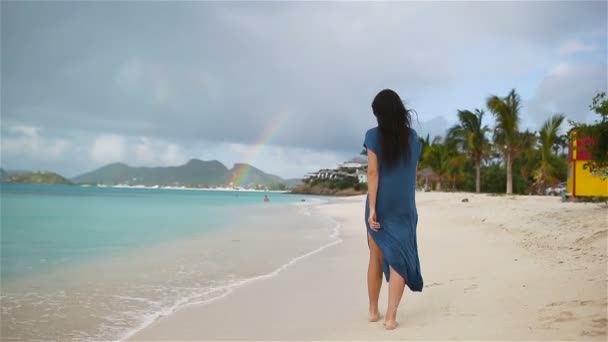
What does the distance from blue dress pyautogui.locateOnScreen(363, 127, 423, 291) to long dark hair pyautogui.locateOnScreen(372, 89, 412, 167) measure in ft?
0.13

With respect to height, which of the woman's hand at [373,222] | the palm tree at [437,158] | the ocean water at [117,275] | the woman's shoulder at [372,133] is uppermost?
the palm tree at [437,158]

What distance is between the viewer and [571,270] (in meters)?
4.53

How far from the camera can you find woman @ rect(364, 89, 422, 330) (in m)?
3.34

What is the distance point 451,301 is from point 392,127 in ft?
5.85

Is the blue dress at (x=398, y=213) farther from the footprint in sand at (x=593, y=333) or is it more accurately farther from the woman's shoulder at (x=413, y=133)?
the footprint in sand at (x=593, y=333)

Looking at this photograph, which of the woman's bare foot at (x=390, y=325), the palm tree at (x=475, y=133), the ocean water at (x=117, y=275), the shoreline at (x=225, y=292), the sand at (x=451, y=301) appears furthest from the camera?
the palm tree at (x=475, y=133)

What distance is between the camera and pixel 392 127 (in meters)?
3.36

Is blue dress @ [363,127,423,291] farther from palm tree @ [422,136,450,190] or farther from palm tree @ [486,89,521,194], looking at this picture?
palm tree @ [422,136,450,190]

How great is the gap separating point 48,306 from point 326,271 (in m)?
3.51

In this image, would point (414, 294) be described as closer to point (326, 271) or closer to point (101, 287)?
point (326, 271)

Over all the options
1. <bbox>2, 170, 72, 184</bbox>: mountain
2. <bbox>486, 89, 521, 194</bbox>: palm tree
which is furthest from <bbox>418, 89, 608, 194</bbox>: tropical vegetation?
<bbox>2, 170, 72, 184</bbox>: mountain

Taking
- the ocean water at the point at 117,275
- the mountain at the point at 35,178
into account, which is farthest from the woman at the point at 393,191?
the mountain at the point at 35,178

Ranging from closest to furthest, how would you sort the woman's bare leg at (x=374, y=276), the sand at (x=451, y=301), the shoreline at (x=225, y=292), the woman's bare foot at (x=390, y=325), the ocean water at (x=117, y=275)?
the sand at (x=451, y=301) < the woman's bare foot at (x=390, y=325) < the woman's bare leg at (x=374, y=276) < the shoreline at (x=225, y=292) < the ocean water at (x=117, y=275)

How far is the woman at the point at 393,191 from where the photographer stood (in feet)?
11.0
